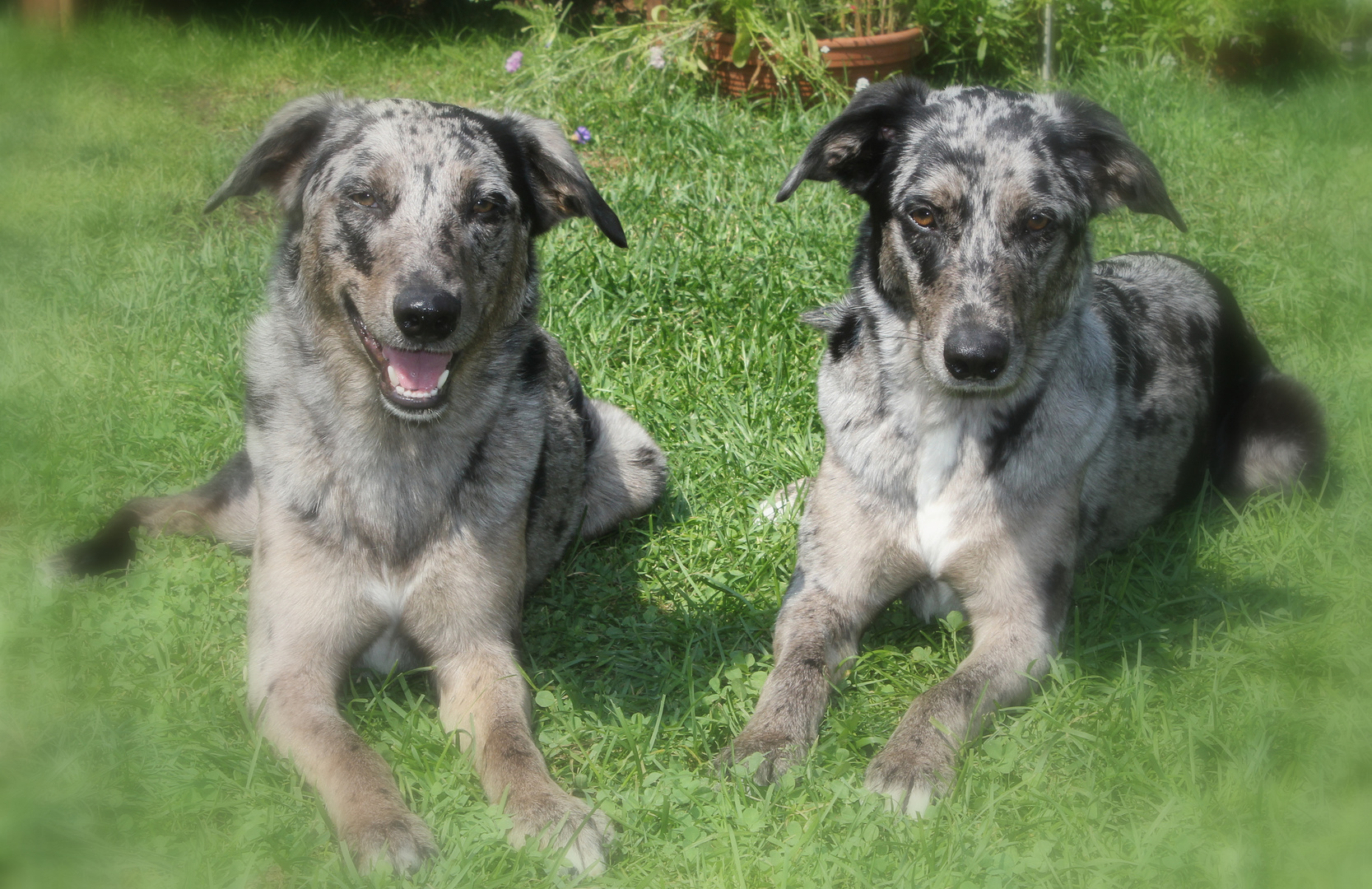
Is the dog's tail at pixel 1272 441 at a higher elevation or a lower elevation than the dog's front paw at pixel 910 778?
lower

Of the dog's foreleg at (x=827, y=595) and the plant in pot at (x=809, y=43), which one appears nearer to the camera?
the dog's foreleg at (x=827, y=595)

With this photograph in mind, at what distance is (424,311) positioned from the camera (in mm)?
3447

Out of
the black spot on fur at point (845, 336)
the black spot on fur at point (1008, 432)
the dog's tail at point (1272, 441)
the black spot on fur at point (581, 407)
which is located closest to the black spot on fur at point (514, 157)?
the black spot on fur at point (581, 407)

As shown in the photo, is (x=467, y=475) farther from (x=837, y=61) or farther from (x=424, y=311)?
(x=837, y=61)

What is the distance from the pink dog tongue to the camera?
364 cm

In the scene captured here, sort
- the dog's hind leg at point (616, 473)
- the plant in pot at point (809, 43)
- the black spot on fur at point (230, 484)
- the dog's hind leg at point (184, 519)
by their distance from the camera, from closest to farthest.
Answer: the dog's hind leg at point (184, 519) → the black spot on fur at point (230, 484) → the dog's hind leg at point (616, 473) → the plant in pot at point (809, 43)

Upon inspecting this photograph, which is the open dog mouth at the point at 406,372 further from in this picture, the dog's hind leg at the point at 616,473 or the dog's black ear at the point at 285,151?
the dog's hind leg at the point at 616,473

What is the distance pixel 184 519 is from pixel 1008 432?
312 cm

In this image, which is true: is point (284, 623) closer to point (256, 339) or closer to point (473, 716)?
point (473, 716)

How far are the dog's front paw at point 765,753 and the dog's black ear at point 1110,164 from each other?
6.97 ft

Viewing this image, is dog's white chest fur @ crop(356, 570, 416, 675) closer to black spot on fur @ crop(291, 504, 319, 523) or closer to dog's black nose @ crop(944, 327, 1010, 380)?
black spot on fur @ crop(291, 504, 319, 523)

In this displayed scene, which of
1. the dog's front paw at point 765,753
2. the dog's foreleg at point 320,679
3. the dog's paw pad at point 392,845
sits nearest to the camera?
the dog's paw pad at point 392,845

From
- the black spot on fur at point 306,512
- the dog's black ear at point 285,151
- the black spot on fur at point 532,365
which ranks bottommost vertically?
the black spot on fur at point 306,512

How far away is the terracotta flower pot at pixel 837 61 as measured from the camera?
8.29m
